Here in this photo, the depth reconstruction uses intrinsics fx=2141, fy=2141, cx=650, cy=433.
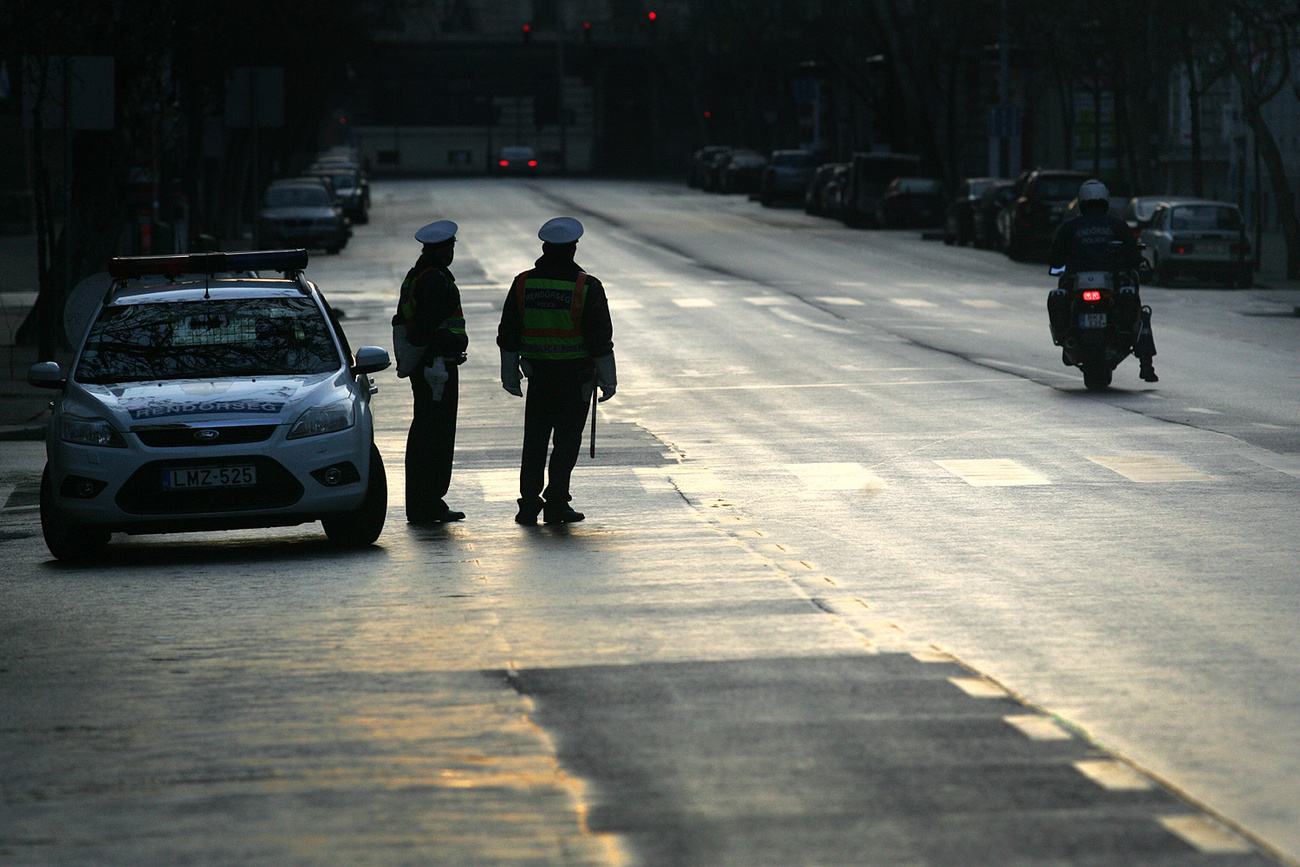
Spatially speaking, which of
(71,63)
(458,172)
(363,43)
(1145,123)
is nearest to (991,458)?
(71,63)

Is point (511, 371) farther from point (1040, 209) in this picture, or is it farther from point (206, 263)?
point (1040, 209)

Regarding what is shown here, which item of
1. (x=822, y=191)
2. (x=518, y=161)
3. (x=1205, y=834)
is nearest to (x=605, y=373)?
(x=1205, y=834)

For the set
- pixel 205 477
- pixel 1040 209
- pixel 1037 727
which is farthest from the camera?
pixel 1040 209

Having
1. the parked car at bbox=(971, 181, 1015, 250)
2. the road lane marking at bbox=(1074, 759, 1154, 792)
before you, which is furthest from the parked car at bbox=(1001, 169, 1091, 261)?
the road lane marking at bbox=(1074, 759, 1154, 792)

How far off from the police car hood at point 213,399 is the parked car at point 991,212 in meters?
36.2

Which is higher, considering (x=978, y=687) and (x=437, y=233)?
(x=437, y=233)

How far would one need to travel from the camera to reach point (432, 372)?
12.3 meters

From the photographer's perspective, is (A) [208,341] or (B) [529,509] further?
(B) [529,509]

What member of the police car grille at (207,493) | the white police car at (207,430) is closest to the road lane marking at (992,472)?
the white police car at (207,430)

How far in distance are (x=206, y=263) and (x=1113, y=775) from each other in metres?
7.76

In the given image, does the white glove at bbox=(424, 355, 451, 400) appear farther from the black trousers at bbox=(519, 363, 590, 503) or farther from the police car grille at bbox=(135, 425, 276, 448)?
the police car grille at bbox=(135, 425, 276, 448)

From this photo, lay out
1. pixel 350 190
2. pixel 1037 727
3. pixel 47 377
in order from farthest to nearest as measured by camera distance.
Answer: pixel 350 190 → pixel 47 377 → pixel 1037 727

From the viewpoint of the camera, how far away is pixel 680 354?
24.0m

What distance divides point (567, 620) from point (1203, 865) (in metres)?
4.02
